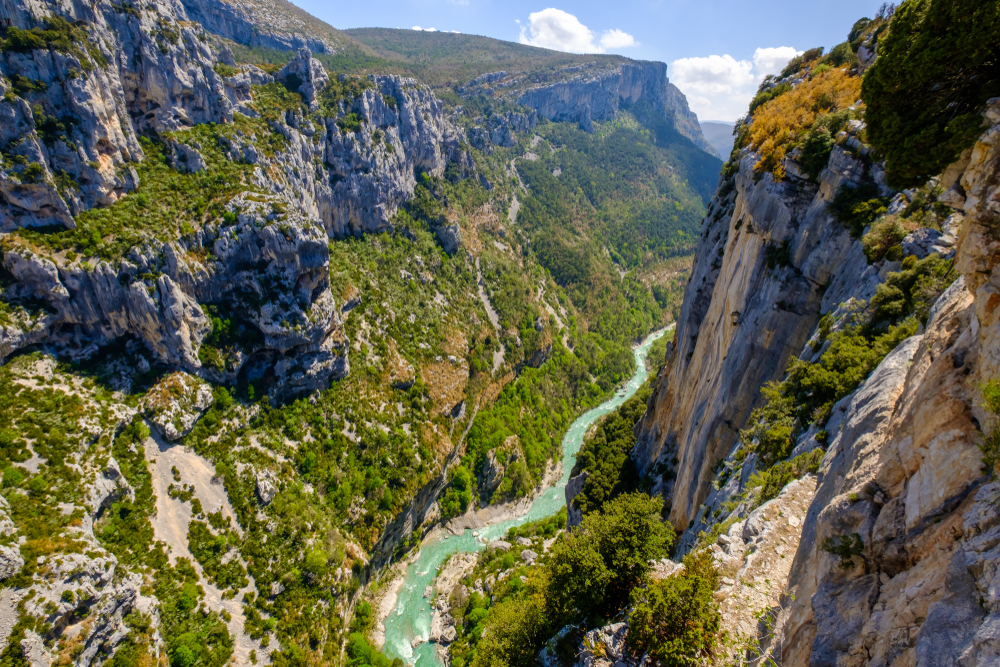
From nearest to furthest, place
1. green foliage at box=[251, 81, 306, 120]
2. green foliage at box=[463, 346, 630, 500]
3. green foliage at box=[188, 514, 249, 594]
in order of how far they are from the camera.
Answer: green foliage at box=[188, 514, 249, 594] < green foliage at box=[251, 81, 306, 120] < green foliage at box=[463, 346, 630, 500]

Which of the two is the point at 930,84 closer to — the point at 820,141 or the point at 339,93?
the point at 820,141

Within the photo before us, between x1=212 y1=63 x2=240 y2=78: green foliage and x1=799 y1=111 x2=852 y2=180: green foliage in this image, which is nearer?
x1=799 y1=111 x2=852 y2=180: green foliage

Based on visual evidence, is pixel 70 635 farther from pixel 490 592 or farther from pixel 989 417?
pixel 989 417

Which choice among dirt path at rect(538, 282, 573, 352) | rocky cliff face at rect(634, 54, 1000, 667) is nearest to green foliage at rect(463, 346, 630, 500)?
dirt path at rect(538, 282, 573, 352)

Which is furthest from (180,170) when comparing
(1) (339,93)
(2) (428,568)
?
(2) (428,568)

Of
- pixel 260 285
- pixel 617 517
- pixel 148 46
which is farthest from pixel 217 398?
pixel 617 517

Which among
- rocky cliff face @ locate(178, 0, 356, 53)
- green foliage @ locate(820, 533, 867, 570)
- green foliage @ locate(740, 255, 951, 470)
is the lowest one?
green foliage @ locate(820, 533, 867, 570)

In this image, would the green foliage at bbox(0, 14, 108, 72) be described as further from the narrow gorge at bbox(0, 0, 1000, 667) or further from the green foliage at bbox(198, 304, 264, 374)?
the green foliage at bbox(198, 304, 264, 374)
